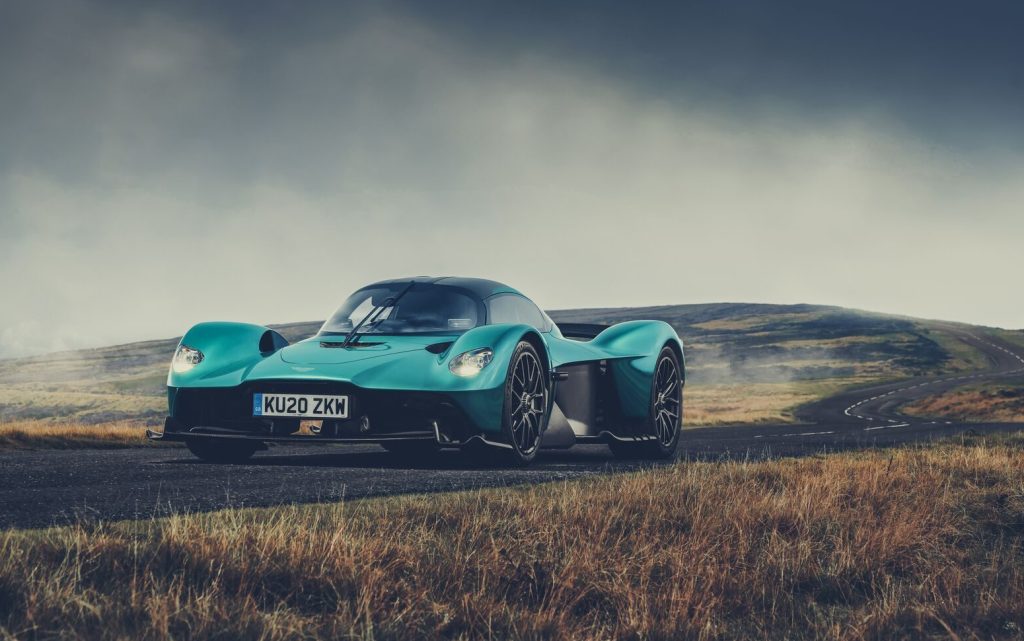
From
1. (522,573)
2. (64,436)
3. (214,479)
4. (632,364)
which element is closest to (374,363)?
(214,479)

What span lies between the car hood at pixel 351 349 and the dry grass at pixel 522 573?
7.64 ft

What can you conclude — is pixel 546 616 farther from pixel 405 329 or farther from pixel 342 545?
pixel 405 329

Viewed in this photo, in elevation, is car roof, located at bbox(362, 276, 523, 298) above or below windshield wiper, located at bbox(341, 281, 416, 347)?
above

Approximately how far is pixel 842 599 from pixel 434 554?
181 cm

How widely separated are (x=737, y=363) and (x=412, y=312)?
124 meters

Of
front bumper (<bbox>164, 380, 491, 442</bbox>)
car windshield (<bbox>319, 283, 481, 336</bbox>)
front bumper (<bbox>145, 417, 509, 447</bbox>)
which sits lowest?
front bumper (<bbox>145, 417, 509, 447</bbox>)

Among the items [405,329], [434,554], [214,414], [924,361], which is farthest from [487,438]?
[924,361]

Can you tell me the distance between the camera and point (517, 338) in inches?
314

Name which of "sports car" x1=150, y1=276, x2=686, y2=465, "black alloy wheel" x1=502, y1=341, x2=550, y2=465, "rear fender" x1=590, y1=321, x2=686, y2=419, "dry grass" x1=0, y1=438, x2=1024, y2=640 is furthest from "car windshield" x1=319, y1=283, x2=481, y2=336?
"dry grass" x1=0, y1=438, x2=1024, y2=640

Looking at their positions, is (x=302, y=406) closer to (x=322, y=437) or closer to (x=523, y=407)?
(x=322, y=437)

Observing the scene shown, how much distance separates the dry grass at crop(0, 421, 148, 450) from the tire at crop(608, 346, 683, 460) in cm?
645

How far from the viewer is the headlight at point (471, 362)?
7.64 meters

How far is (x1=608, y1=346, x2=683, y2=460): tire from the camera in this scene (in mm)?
9859

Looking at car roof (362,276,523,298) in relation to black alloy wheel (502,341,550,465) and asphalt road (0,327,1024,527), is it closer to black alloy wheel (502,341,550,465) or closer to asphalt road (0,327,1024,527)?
black alloy wheel (502,341,550,465)
